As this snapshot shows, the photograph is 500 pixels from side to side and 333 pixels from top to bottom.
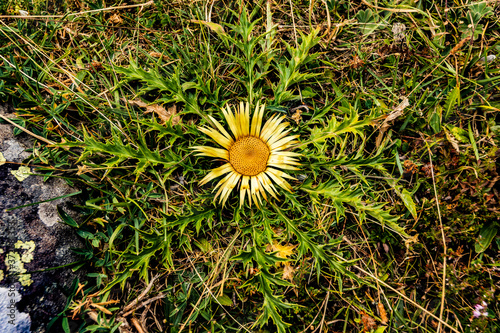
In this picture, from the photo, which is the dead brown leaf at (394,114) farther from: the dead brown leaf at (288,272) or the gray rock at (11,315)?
the gray rock at (11,315)

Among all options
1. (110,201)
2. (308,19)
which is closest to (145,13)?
(308,19)

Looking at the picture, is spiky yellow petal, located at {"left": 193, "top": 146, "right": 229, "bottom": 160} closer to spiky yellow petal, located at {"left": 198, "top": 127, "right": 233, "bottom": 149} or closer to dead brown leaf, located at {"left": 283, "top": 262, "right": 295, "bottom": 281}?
spiky yellow petal, located at {"left": 198, "top": 127, "right": 233, "bottom": 149}

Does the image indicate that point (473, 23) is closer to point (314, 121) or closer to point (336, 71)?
point (336, 71)

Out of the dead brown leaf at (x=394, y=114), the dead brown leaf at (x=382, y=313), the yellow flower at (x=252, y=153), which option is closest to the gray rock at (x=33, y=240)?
the yellow flower at (x=252, y=153)

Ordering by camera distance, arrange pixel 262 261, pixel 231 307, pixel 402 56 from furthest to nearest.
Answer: pixel 402 56
pixel 231 307
pixel 262 261

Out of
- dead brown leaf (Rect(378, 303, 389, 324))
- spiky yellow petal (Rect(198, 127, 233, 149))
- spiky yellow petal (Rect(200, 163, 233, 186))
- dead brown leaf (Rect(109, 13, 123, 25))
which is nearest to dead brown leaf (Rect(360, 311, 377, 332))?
dead brown leaf (Rect(378, 303, 389, 324))

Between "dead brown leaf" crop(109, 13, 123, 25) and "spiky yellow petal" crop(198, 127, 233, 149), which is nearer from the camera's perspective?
"spiky yellow petal" crop(198, 127, 233, 149)

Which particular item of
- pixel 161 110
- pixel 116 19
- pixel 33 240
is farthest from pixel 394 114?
pixel 33 240

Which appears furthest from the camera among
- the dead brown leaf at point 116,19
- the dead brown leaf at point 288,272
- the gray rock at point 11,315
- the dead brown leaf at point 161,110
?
the dead brown leaf at point 116,19
